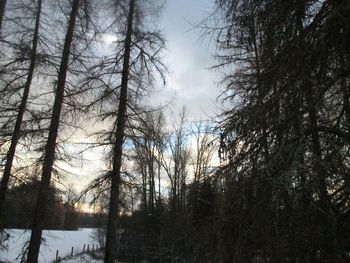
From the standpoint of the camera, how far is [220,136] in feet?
14.8

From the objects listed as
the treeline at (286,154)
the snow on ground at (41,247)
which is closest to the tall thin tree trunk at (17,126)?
the snow on ground at (41,247)

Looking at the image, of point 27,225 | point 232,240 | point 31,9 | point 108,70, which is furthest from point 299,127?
point 27,225

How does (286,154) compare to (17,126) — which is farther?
(17,126)

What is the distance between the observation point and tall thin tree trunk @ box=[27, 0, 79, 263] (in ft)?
39.8

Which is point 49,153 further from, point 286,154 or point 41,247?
point 41,247

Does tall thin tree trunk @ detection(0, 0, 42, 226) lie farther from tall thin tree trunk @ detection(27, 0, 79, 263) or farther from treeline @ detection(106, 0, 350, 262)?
treeline @ detection(106, 0, 350, 262)

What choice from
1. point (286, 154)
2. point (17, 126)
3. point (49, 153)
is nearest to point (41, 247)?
point (17, 126)

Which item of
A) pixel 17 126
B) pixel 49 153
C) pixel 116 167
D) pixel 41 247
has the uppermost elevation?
pixel 17 126

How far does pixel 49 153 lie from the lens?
12781 millimetres

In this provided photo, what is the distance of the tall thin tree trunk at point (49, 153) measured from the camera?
12.1 metres

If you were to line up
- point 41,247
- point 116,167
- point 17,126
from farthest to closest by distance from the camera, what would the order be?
point 41,247, point 17,126, point 116,167

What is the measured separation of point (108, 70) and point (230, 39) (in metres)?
9.23

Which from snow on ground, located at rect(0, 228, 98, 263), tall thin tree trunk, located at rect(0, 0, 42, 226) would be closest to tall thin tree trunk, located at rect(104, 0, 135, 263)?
snow on ground, located at rect(0, 228, 98, 263)

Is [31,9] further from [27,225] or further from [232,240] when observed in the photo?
[232,240]
